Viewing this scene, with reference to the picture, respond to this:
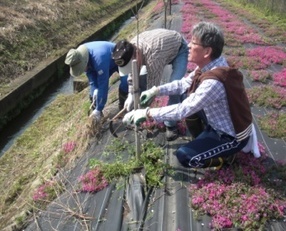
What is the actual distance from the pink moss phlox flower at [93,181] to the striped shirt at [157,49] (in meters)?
1.38

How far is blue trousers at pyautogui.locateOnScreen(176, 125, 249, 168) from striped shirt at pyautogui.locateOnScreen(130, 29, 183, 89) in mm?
1292

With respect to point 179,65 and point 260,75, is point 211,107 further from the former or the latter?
point 260,75

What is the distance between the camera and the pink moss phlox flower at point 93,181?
4.00 metres

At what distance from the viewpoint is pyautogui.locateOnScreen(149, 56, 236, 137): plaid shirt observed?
3322 mm

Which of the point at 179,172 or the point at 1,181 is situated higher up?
the point at 179,172

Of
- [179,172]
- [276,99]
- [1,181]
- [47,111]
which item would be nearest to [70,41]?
[47,111]

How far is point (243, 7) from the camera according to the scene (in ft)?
66.4

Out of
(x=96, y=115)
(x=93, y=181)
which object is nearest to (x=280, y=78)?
(x=96, y=115)

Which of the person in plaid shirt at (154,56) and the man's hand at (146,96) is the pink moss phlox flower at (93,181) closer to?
the person in plaid shirt at (154,56)

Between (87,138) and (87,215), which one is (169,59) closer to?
(87,138)

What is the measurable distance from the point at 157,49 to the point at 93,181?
1884 mm

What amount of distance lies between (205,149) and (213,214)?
2.28ft

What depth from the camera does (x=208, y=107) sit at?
11.6 ft

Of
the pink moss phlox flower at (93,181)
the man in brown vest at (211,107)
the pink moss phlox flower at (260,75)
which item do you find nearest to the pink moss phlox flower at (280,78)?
the pink moss phlox flower at (260,75)
